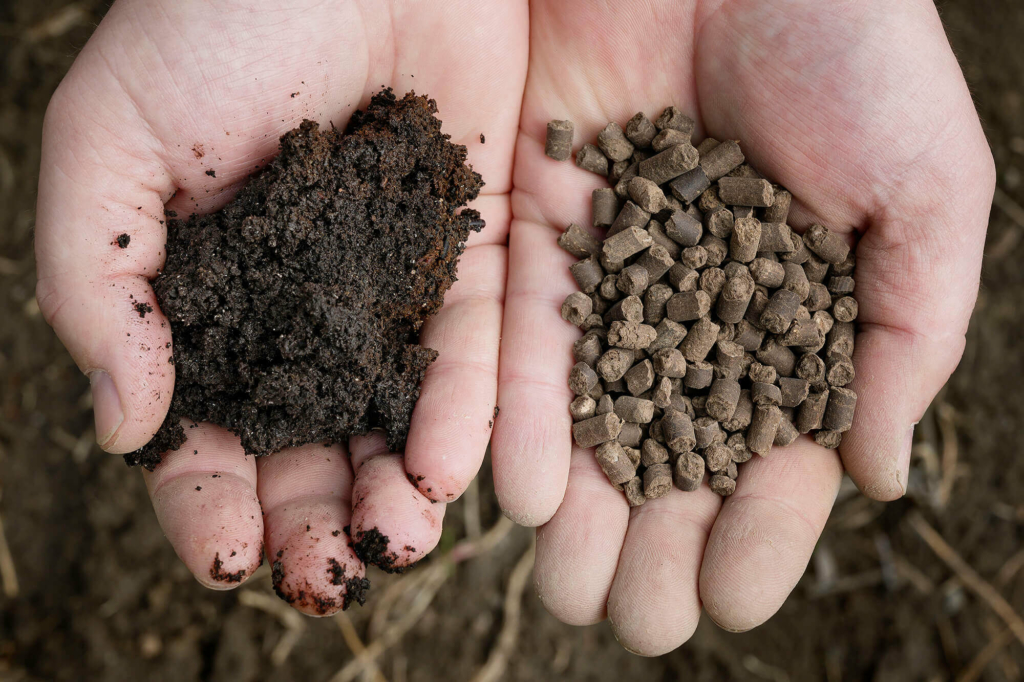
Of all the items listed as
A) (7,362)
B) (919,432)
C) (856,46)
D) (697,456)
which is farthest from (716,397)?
(7,362)

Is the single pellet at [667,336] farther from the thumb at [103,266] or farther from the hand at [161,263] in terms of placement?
the thumb at [103,266]

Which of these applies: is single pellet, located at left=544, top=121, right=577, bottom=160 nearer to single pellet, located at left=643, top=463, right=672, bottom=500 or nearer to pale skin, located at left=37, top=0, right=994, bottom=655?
pale skin, located at left=37, top=0, right=994, bottom=655

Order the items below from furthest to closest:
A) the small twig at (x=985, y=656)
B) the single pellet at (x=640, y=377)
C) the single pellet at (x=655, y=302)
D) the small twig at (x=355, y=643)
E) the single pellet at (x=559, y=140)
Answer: the small twig at (x=985, y=656) < the small twig at (x=355, y=643) < the single pellet at (x=559, y=140) < the single pellet at (x=655, y=302) < the single pellet at (x=640, y=377)

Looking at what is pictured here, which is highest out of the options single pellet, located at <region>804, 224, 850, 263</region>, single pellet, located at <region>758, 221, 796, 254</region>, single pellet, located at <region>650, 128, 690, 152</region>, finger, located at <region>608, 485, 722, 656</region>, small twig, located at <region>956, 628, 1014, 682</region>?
single pellet, located at <region>650, 128, 690, 152</region>

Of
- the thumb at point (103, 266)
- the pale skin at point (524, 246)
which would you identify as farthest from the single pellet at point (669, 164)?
the thumb at point (103, 266)

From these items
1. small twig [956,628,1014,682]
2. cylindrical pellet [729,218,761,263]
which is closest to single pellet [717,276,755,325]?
cylindrical pellet [729,218,761,263]

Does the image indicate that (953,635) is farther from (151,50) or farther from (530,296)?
(151,50)
